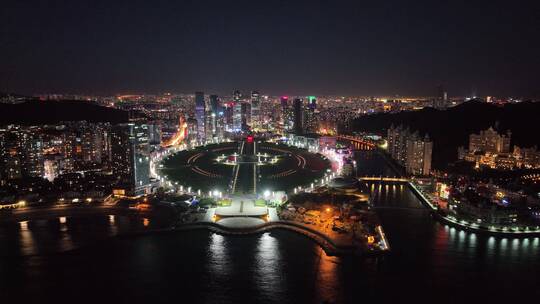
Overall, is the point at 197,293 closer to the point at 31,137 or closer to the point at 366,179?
the point at 366,179

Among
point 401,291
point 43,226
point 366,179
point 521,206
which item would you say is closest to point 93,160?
point 43,226

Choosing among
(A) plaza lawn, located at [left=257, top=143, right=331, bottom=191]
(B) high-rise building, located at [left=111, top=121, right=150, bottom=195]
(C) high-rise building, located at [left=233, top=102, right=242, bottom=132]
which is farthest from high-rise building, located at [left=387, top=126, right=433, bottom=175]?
(C) high-rise building, located at [left=233, top=102, right=242, bottom=132]

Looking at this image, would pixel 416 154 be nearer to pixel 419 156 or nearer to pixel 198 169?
pixel 419 156

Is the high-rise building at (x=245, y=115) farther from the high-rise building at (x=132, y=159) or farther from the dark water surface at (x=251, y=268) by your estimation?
the dark water surface at (x=251, y=268)

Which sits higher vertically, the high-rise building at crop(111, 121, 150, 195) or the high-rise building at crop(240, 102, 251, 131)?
the high-rise building at crop(240, 102, 251, 131)

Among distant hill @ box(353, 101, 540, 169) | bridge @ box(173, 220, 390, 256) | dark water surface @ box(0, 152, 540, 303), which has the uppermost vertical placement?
distant hill @ box(353, 101, 540, 169)

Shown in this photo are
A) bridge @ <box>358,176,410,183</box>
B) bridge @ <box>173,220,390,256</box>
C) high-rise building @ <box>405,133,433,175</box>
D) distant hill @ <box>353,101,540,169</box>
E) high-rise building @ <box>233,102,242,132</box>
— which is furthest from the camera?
high-rise building @ <box>233,102,242,132</box>

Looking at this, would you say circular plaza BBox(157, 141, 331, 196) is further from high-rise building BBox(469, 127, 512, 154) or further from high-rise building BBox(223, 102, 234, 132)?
high-rise building BBox(223, 102, 234, 132)

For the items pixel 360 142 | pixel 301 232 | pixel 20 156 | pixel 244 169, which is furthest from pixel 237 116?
pixel 301 232

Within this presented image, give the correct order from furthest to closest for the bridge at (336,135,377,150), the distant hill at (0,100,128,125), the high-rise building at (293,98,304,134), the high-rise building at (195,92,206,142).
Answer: the high-rise building at (293,98,304,134) < the high-rise building at (195,92,206,142) < the bridge at (336,135,377,150) < the distant hill at (0,100,128,125)
